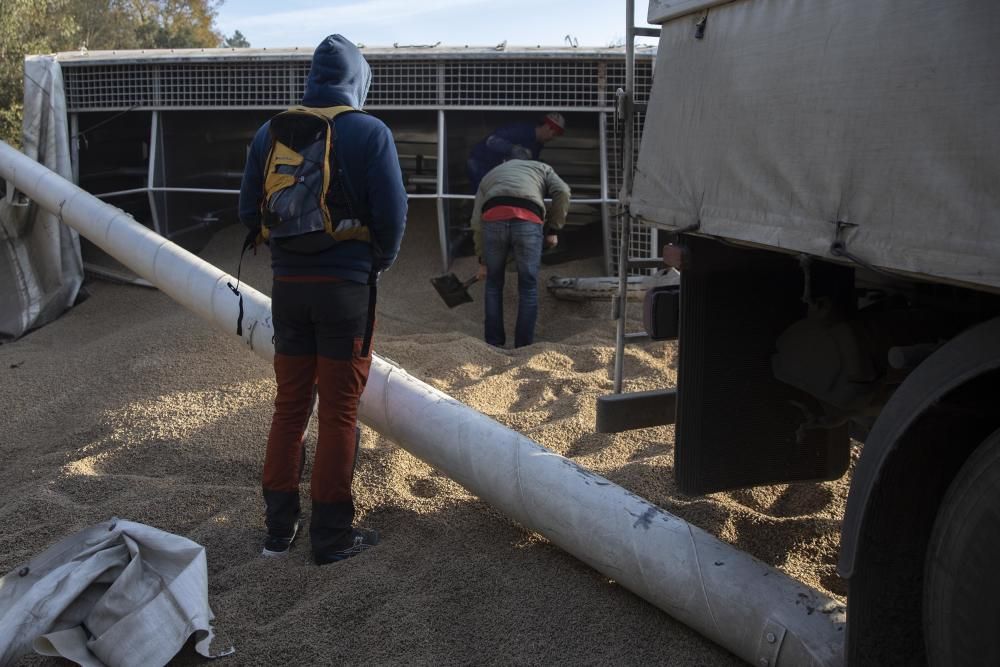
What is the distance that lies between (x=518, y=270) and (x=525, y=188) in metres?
0.63

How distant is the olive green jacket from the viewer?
742 centimetres

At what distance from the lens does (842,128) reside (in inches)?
93.4

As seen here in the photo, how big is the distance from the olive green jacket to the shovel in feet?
1.54

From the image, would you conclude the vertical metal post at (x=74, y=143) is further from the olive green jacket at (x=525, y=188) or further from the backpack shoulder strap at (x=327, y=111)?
the backpack shoulder strap at (x=327, y=111)

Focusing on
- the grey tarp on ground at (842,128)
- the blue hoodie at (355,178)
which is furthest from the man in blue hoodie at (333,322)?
the grey tarp on ground at (842,128)

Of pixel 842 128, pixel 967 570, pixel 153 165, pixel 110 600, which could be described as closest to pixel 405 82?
pixel 153 165

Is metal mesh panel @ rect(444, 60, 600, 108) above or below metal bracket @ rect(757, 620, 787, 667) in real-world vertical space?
above

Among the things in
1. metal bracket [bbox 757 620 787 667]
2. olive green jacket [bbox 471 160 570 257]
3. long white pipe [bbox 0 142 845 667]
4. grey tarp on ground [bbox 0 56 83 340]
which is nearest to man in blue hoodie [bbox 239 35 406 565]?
long white pipe [bbox 0 142 845 667]

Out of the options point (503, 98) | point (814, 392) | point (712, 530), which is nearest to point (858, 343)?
point (814, 392)

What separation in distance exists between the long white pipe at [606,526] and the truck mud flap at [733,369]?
291 millimetres

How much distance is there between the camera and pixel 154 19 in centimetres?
2466

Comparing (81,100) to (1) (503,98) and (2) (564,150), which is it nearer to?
(1) (503,98)

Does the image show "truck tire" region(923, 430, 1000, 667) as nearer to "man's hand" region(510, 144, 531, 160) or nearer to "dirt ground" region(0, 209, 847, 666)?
"dirt ground" region(0, 209, 847, 666)

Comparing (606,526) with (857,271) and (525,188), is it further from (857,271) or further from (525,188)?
(525,188)
